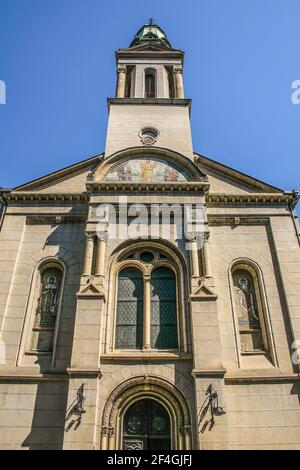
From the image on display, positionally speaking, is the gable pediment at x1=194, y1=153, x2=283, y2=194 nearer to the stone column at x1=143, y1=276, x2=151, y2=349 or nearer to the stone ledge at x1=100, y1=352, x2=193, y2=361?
the stone column at x1=143, y1=276, x2=151, y2=349

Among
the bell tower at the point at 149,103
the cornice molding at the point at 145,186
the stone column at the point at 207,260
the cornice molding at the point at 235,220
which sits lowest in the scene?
the stone column at the point at 207,260

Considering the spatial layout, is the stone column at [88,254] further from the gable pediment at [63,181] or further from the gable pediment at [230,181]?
the gable pediment at [230,181]

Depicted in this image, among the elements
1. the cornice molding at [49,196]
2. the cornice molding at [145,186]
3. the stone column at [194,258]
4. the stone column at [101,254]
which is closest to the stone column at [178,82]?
the cornice molding at [145,186]

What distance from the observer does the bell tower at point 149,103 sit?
2364cm

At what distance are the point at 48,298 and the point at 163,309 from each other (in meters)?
5.21

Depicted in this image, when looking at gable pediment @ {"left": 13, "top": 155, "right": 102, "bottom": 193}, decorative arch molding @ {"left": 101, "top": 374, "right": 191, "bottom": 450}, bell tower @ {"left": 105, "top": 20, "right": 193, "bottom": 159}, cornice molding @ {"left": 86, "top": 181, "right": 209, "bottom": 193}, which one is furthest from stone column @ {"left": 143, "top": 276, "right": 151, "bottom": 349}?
bell tower @ {"left": 105, "top": 20, "right": 193, "bottom": 159}

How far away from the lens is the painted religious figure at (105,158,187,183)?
20.8 m

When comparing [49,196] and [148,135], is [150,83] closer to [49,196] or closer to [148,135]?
[148,135]

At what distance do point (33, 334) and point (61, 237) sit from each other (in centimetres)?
490

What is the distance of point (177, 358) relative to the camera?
51.1 ft

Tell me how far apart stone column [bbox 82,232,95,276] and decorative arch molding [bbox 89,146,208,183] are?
10.7ft

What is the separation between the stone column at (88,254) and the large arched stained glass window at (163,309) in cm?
289

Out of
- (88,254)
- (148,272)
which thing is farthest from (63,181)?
(148,272)
